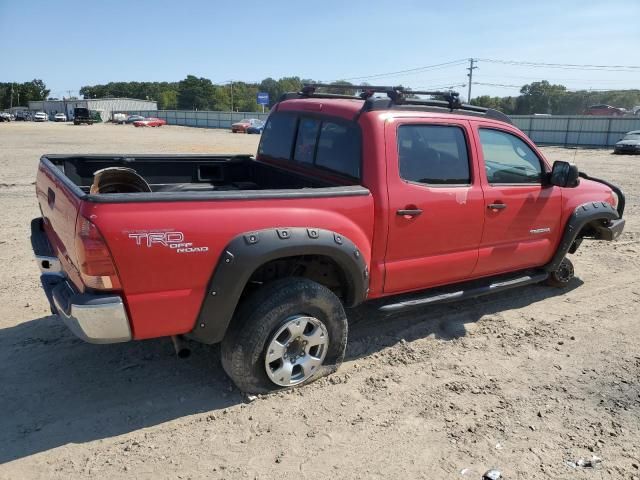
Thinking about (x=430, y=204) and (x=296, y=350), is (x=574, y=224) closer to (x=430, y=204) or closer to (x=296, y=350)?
(x=430, y=204)

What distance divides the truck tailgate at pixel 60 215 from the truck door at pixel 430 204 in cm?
203

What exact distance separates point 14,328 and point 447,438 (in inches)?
138

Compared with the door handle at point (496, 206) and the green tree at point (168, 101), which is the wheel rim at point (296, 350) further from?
the green tree at point (168, 101)

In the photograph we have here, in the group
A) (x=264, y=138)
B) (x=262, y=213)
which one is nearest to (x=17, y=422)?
(x=262, y=213)

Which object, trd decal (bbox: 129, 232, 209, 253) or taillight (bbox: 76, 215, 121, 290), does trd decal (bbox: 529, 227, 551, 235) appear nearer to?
trd decal (bbox: 129, 232, 209, 253)

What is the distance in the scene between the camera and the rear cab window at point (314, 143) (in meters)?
3.83

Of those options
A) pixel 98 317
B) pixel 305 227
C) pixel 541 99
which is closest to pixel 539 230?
pixel 305 227

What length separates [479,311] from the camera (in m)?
5.04

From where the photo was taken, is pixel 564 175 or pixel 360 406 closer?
pixel 360 406

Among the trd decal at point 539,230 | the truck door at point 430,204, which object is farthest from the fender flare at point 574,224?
the truck door at point 430,204

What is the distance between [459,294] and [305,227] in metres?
1.79

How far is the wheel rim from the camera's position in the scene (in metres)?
3.38

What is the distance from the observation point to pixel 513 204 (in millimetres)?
4492

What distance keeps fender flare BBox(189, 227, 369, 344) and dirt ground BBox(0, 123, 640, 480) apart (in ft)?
2.09
